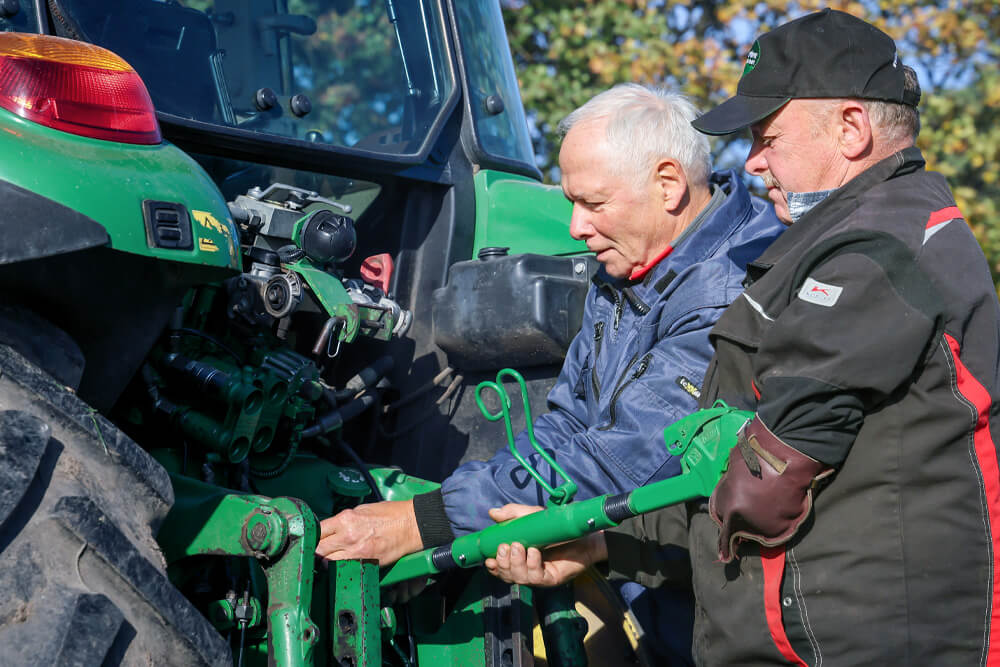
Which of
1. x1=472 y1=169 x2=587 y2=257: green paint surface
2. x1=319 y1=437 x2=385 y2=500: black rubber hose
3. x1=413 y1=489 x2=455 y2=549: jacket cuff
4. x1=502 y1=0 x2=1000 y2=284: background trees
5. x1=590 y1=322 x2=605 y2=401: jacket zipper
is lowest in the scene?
x1=502 y1=0 x2=1000 y2=284: background trees

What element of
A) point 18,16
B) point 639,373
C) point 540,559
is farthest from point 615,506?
point 18,16

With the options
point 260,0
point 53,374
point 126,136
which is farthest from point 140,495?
point 260,0

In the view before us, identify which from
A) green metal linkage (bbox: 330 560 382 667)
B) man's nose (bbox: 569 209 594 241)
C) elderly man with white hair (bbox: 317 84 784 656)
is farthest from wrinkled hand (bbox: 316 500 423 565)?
man's nose (bbox: 569 209 594 241)

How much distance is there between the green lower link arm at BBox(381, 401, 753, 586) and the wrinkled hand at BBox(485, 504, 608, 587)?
0.10 feet

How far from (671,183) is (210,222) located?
1147mm

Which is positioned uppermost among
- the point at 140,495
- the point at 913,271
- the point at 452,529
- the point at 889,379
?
the point at 913,271

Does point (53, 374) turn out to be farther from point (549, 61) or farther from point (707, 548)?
point (549, 61)

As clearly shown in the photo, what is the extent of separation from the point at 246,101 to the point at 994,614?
72.3 inches

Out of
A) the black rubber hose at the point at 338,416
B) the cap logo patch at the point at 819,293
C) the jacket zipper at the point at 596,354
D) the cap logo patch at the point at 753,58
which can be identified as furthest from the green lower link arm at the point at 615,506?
the cap logo patch at the point at 753,58

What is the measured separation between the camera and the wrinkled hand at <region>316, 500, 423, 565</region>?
2115mm

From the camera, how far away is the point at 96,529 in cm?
143

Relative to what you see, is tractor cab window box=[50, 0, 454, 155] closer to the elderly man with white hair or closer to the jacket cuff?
the elderly man with white hair

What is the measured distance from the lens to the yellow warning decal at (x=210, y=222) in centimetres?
176

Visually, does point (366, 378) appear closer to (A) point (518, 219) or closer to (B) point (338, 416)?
(B) point (338, 416)
